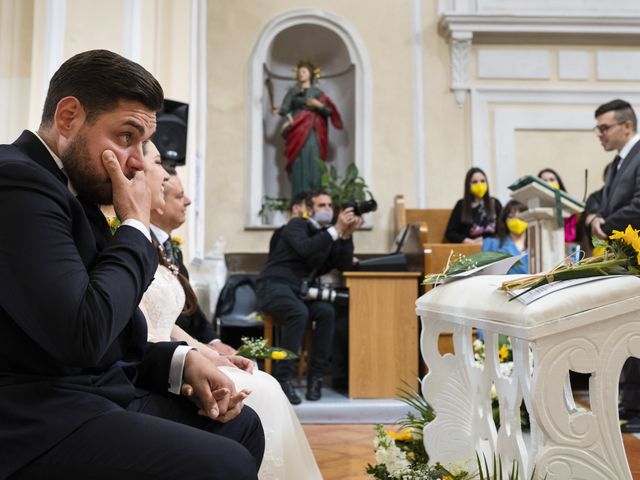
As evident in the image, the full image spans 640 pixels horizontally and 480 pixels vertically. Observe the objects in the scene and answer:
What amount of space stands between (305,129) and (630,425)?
4802mm

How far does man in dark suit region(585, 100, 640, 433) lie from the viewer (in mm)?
3934

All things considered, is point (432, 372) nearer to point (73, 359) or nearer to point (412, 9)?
point (73, 359)

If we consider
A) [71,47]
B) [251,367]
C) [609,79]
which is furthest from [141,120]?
[609,79]

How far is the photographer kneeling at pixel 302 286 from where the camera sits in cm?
489

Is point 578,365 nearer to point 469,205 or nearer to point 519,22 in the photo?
point 469,205

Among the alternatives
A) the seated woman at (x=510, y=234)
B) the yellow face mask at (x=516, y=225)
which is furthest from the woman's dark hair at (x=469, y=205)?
the yellow face mask at (x=516, y=225)

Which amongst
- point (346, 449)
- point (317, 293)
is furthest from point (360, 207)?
point (346, 449)

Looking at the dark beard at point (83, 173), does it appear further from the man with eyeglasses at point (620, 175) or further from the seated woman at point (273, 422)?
the man with eyeglasses at point (620, 175)

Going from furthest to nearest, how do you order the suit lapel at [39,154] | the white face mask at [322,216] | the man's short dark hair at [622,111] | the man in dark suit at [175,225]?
the white face mask at [322,216]
the man's short dark hair at [622,111]
the man in dark suit at [175,225]
the suit lapel at [39,154]

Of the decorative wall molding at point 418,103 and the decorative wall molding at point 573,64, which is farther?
the decorative wall molding at point 573,64

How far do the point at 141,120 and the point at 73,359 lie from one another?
479 millimetres

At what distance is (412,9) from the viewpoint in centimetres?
789

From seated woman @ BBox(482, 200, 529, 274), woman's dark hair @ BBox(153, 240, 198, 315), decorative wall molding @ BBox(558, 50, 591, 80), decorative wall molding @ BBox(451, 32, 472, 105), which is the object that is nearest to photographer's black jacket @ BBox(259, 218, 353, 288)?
seated woman @ BBox(482, 200, 529, 274)

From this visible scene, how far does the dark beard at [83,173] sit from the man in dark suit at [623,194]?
10.7 feet
